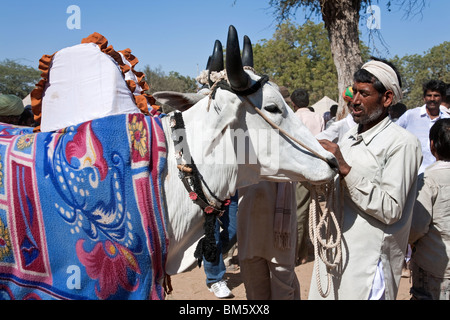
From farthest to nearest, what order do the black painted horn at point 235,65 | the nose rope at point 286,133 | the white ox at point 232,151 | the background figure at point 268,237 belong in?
the background figure at point 268,237, the nose rope at point 286,133, the white ox at point 232,151, the black painted horn at point 235,65

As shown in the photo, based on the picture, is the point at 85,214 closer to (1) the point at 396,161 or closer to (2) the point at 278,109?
(2) the point at 278,109

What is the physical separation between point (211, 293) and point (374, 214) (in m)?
3.15

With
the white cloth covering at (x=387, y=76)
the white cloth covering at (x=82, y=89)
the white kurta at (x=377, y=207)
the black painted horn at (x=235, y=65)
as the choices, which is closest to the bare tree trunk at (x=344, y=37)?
the white cloth covering at (x=387, y=76)

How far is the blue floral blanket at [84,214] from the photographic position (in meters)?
1.79

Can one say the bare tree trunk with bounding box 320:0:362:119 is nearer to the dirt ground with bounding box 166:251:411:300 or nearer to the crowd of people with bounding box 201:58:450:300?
the dirt ground with bounding box 166:251:411:300

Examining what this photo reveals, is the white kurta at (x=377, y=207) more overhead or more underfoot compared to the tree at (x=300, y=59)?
more underfoot

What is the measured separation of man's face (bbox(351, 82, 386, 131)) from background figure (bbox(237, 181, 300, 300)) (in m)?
0.91

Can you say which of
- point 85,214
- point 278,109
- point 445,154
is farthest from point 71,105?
point 445,154

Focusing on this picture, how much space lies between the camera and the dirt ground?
489 cm

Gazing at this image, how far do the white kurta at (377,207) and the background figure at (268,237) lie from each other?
0.71 meters

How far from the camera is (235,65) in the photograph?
197 cm

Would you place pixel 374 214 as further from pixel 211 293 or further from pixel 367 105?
pixel 211 293

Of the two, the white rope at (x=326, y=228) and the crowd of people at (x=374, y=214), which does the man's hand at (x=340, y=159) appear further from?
the white rope at (x=326, y=228)

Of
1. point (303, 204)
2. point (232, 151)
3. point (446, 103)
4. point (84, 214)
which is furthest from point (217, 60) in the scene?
point (446, 103)
